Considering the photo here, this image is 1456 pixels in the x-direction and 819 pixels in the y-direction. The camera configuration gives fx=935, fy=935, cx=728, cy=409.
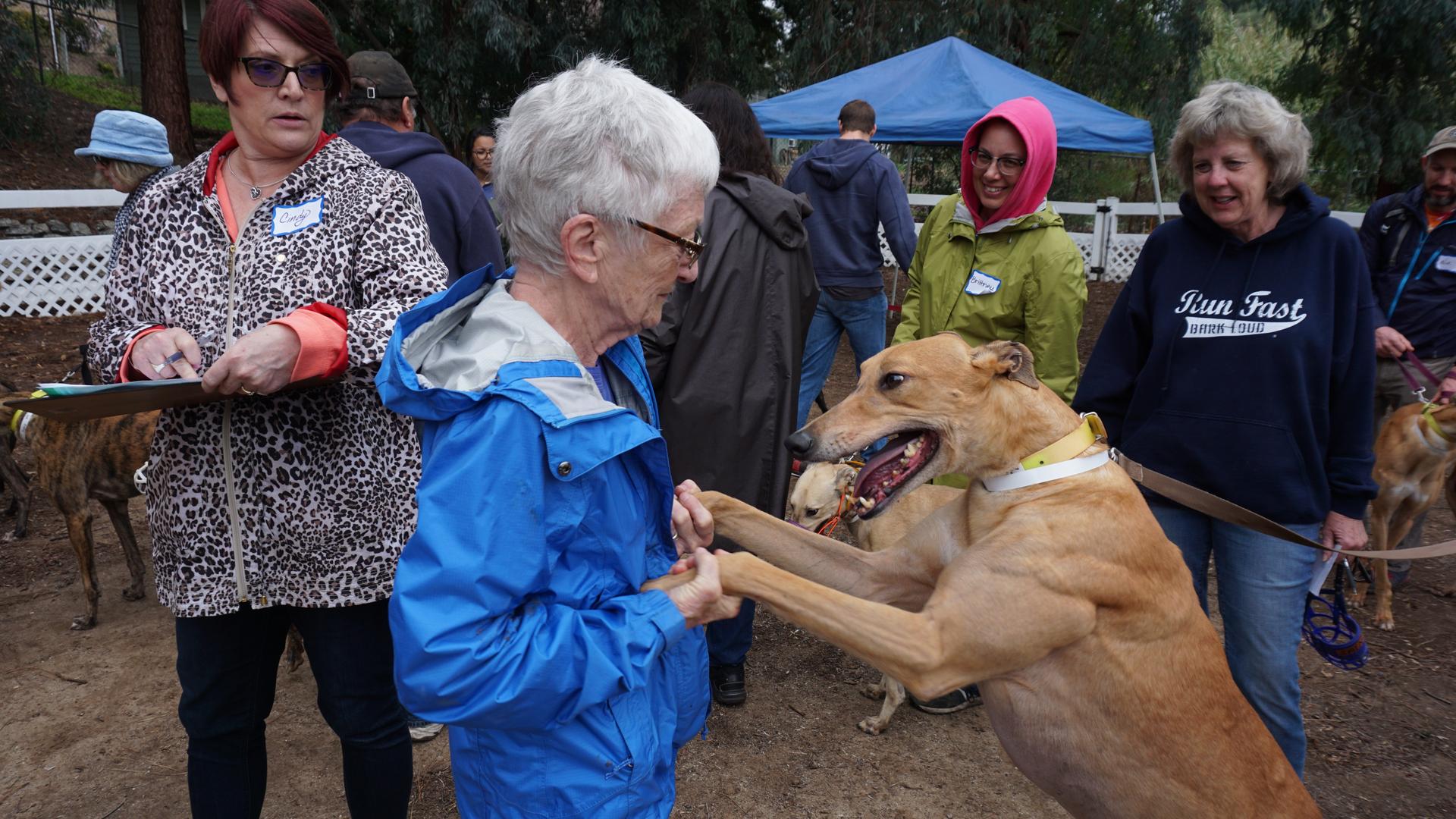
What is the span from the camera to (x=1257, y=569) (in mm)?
2578

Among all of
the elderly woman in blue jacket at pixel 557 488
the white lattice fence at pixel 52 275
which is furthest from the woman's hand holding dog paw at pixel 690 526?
the white lattice fence at pixel 52 275

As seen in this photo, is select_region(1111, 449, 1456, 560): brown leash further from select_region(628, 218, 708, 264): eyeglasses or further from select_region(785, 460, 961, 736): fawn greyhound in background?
select_region(628, 218, 708, 264): eyeglasses

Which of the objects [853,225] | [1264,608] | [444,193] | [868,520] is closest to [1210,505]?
[1264,608]

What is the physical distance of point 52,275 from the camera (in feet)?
32.9

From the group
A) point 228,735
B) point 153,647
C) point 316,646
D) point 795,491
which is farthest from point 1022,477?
point 153,647

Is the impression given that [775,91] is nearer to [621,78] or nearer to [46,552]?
[46,552]

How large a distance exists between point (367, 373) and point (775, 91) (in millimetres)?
14808

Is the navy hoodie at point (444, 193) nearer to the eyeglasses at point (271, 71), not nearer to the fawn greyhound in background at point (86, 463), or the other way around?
the eyeglasses at point (271, 71)

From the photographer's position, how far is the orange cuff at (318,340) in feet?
5.86

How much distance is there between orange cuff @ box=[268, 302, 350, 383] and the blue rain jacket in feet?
1.40

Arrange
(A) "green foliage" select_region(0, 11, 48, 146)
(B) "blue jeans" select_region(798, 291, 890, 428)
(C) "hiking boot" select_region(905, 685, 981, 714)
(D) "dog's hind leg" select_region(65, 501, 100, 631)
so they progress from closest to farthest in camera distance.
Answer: (C) "hiking boot" select_region(905, 685, 981, 714), (D) "dog's hind leg" select_region(65, 501, 100, 631), (B) "blue jeans" select_region(798, 291, 890, 428), (A) "green foliage" select_region(0, 11, 48, 146)

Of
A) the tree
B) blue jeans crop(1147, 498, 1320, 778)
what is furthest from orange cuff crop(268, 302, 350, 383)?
the tree

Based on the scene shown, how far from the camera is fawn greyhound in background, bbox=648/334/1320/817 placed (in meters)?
1.98

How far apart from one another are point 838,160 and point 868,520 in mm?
4163
